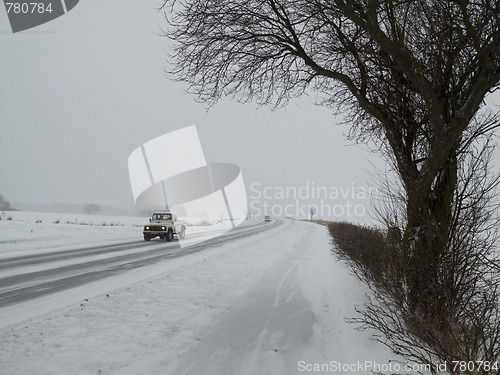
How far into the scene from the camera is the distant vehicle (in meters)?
19.6

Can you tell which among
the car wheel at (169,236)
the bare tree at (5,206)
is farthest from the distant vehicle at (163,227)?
the bare tree at (5,206)

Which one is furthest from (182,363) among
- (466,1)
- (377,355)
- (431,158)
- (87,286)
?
(466,1)

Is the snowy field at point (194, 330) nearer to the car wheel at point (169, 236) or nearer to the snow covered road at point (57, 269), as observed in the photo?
the snow covered road at point (57, 269)

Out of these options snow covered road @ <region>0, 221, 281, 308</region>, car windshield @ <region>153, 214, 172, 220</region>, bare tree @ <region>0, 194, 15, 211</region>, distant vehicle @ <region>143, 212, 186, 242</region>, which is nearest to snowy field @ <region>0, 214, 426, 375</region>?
snow covered road @ <region>0, 221, 281, 308</region>

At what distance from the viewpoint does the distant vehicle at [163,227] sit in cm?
1964

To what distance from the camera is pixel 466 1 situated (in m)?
3.58

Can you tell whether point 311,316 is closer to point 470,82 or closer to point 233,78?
point 470,82

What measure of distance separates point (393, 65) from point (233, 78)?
10.7ft

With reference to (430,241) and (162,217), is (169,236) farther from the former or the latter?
(430,241)

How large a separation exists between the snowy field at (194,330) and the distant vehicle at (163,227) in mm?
10635

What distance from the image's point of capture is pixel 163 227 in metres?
19.7

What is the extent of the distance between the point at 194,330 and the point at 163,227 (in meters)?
15.2

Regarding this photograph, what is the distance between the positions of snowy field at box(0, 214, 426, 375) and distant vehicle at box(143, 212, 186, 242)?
419 inches

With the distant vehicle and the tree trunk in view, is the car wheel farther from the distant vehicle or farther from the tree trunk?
the tree trunk
